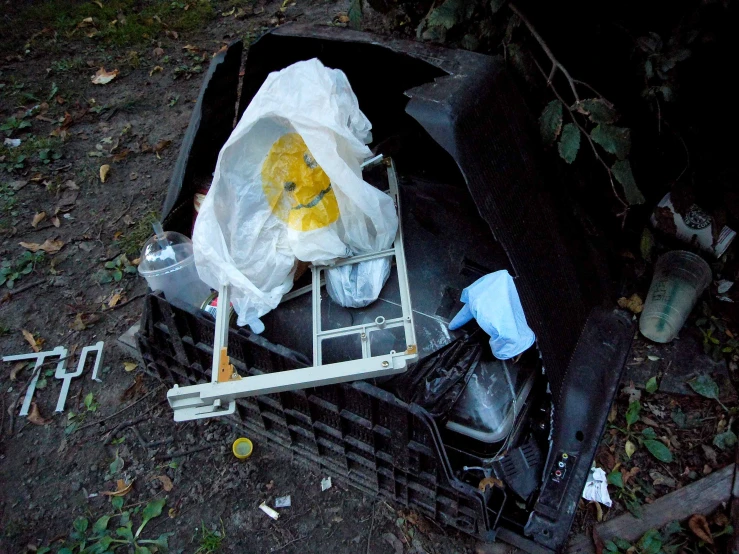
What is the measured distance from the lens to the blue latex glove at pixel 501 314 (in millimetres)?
1900

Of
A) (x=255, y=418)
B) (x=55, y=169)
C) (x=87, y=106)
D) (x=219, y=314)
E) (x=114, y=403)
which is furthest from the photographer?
(x=87, y=106)

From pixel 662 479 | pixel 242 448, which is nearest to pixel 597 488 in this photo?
pixel 662 479

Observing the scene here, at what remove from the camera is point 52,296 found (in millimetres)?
3016

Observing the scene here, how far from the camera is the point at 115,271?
3086mm

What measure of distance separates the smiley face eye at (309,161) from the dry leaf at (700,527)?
1851mm

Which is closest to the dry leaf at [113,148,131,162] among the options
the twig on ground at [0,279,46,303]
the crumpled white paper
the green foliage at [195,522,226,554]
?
the twig on ground at [0,279,46,303]

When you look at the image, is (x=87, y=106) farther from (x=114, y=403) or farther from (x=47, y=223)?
(x=114, y=403)

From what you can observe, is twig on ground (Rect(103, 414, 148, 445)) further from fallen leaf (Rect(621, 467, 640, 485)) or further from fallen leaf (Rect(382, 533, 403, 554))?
fallen leaf (Rect(621, 467, 640, 485))

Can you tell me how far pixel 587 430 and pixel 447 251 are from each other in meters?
0.83

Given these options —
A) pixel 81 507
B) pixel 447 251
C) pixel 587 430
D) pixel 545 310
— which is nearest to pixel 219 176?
pixel 447 251

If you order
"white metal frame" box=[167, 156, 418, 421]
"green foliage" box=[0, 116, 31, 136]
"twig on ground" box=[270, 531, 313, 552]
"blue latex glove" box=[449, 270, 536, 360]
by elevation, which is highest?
"blue latex glove" box=[449, 270, 536, 360]

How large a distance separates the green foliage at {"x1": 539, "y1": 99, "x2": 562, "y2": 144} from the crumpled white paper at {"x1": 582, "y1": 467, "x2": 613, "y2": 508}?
4.06ft

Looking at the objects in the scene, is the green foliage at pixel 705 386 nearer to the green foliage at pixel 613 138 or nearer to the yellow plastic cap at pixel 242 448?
the green foliage at pixel 613 138

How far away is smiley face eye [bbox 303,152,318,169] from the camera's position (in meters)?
2.13
